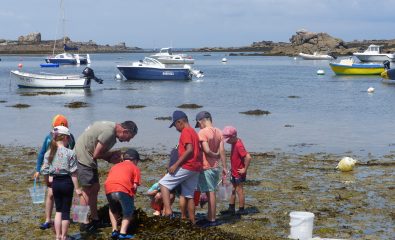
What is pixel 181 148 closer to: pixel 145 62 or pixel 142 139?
pixel 142 139

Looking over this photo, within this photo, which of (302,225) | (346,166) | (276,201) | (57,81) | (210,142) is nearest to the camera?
(302,225)

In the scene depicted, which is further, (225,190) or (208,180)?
(225,190)

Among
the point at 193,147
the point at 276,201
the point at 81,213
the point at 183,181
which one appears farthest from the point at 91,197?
the point at 276,201

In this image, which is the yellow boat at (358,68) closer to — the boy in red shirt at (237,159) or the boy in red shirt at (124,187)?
the boy in red shirt at (237,159)

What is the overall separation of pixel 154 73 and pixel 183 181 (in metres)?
48.9

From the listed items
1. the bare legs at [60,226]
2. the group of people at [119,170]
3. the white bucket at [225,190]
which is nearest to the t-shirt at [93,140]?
the group of people at [119,170]

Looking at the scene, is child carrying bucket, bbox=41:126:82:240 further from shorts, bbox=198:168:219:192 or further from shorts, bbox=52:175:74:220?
shorts, bbox=198:168:219:192

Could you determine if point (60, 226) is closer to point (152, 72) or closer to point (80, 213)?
point (80, 213)

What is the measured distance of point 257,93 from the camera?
150ft

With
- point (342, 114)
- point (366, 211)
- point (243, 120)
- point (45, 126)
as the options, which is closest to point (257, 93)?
point (342, 114)

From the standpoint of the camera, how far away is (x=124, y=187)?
321 inches

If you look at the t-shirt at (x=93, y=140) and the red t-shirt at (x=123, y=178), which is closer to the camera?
the red t-shirt at (x=123, y=178)

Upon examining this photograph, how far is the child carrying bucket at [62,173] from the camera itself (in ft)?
26.5

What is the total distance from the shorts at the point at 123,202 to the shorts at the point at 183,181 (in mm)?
741
